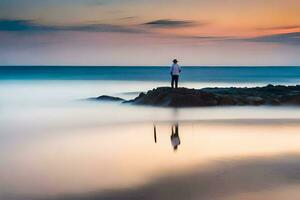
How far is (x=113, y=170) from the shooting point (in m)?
14.4

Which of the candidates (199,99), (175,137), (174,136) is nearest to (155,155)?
(175,137)

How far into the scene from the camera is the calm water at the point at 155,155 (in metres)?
12.1

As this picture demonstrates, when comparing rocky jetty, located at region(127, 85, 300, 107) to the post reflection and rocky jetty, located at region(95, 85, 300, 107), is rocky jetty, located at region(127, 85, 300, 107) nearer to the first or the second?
rocky jetty, located at region(95, 85, 300, 107)

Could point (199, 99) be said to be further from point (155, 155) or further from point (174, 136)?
point (155, 155)

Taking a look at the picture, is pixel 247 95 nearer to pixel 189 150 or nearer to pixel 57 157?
pixel 189 150

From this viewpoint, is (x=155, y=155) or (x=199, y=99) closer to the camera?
(x=155, y=155)

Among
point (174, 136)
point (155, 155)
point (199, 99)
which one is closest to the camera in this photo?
point (155, 155)

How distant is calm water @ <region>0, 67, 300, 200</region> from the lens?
1212cm

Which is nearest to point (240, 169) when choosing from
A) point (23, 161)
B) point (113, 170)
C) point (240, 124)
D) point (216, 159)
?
point (216, 159)

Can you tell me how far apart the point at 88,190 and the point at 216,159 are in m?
5.02

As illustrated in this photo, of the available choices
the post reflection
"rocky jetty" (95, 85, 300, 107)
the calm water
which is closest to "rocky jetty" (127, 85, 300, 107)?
"rocky jetty" (95, 85, 300, 107)

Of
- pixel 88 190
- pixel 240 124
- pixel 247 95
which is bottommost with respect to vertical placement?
pixel 88 190

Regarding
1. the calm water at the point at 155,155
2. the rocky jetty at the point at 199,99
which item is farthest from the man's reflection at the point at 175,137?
the rocky jetty at the point at 199,99

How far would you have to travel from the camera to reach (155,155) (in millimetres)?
16609
